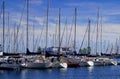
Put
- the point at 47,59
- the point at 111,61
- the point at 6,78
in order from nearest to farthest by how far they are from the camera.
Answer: the point at 6,78 < the point at 47,59 < the point at 111,61

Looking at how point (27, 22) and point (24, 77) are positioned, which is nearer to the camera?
point (24, 77)

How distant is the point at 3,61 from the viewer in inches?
2963

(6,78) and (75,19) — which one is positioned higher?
(75,19)

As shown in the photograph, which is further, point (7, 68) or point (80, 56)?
point (80, 56)

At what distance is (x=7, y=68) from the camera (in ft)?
248

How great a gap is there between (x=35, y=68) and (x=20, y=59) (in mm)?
4004

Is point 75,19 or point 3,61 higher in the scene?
point 75,19

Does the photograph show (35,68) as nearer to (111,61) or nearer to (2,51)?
Answer: (2,51)

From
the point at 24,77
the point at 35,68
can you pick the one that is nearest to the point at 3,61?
the point at 35,68

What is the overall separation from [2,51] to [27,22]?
25.3 feet

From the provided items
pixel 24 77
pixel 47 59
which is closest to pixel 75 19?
pixel 47 59

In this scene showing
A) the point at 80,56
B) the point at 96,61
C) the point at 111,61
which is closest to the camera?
the point at 80,56

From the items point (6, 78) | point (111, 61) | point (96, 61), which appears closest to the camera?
point (6, 78)

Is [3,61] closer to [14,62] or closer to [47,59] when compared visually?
[14,62]
